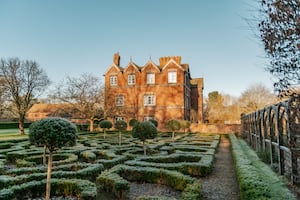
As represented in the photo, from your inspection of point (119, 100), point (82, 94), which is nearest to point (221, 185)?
point (82, 94)

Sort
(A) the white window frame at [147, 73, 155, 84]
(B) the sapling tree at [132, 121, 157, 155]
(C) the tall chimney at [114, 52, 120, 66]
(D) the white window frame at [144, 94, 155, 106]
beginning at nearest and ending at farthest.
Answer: (B) the sapling tree at [132, 121, 157, 155] < (D) the white window frame at [144, 94, 155, 106] < (A) the white window frame at [147, 73, 155, 84] < (C) the tall chimney at [114, 52, 120, 66]

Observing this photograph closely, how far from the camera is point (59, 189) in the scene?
6.32m

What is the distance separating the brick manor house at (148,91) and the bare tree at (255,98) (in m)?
12.9

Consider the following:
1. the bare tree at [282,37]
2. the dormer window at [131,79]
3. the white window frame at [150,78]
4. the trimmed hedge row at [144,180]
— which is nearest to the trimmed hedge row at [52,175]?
the trimmed hedge row at [144,180]

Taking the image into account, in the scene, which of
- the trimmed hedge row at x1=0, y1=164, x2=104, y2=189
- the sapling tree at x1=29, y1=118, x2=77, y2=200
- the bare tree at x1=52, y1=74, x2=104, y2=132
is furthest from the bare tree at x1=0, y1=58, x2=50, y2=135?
the sapling tree at x1=29, y1=118, x2=77, y2=200

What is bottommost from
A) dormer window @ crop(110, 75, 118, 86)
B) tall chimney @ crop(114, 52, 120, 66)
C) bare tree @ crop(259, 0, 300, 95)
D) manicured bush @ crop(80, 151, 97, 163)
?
manicured bush @ crop(80, 151, 97, 163)

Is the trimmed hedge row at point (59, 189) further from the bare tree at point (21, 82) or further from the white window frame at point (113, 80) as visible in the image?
the white window frame at point (113, 80)

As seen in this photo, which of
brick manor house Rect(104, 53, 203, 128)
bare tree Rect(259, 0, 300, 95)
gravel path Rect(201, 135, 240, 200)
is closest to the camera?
bare tree Rect(259, 0, 300, 95)

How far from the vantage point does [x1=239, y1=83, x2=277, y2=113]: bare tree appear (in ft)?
130

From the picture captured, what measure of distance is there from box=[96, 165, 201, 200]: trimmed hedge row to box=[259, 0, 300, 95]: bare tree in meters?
3.31

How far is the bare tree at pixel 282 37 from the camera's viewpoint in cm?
340

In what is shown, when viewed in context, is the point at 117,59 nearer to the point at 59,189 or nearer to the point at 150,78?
the point at 150,78

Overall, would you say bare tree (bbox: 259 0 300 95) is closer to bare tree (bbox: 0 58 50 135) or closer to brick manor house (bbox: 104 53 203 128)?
bare tree (bbox: 0 58 50 135)

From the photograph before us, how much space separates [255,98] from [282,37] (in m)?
41.4
